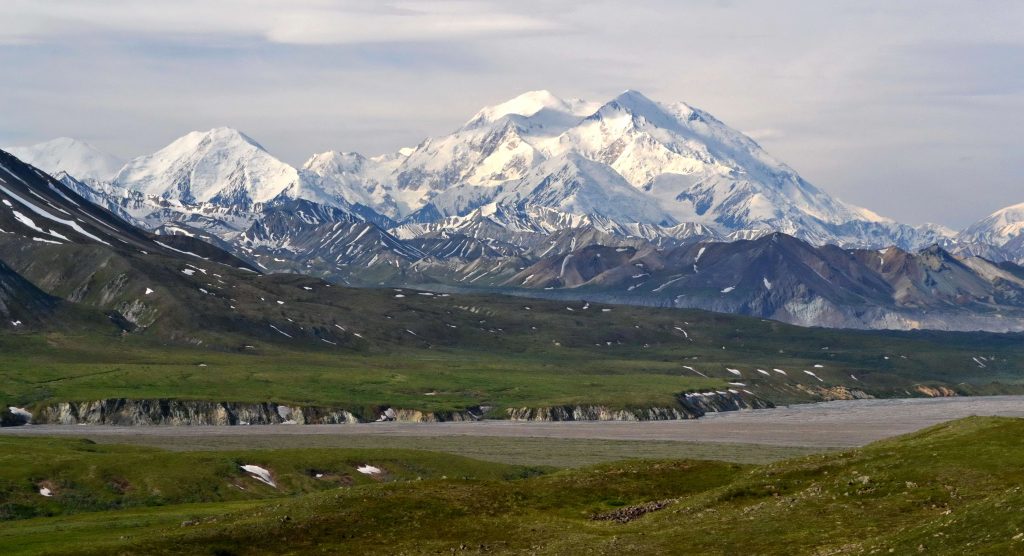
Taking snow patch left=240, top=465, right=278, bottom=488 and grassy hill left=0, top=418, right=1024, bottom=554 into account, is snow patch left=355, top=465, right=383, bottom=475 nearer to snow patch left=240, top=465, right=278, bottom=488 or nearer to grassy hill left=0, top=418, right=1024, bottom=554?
snow patch left=240, top=465, right=278, bottom=488

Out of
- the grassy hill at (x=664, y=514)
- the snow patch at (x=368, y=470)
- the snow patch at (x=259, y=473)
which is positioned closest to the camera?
the grassy hill at (x=664, y=514)

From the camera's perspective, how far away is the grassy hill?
61.0 metres

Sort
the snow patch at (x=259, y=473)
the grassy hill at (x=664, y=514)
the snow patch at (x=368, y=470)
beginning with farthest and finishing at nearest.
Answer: the snow patch at (x=368, y=470)
the snow patch at (x=259, y=473)
the grassy hill at (x=664, y=514)

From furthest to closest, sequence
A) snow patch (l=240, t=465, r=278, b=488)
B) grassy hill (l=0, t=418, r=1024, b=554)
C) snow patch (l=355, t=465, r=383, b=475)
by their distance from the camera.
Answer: snow patch (l=355, t=465, r=383, b=475)
snow patch (l=240, t=465, r=278, b=488)
grassy hill (l=0, t=418, r=1024, b=554)

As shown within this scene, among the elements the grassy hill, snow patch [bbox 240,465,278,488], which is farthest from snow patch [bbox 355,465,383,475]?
the grassy hill

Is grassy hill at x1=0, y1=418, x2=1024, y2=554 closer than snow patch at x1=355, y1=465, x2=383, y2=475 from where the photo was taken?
Yes

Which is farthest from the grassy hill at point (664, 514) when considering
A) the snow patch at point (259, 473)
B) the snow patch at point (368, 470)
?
the snow patch at point (368, 470)

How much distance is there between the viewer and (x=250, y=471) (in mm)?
129750

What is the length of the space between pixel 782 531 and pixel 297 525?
26.9 meters

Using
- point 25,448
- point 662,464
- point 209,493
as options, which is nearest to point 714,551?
point 662,464

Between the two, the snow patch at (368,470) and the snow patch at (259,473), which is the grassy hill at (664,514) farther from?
the snow patch at (368,470)

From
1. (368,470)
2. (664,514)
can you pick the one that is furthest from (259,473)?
(664,514)

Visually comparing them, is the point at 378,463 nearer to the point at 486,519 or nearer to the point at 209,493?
the point at 209,493

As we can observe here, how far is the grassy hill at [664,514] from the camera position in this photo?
61.0 metres
